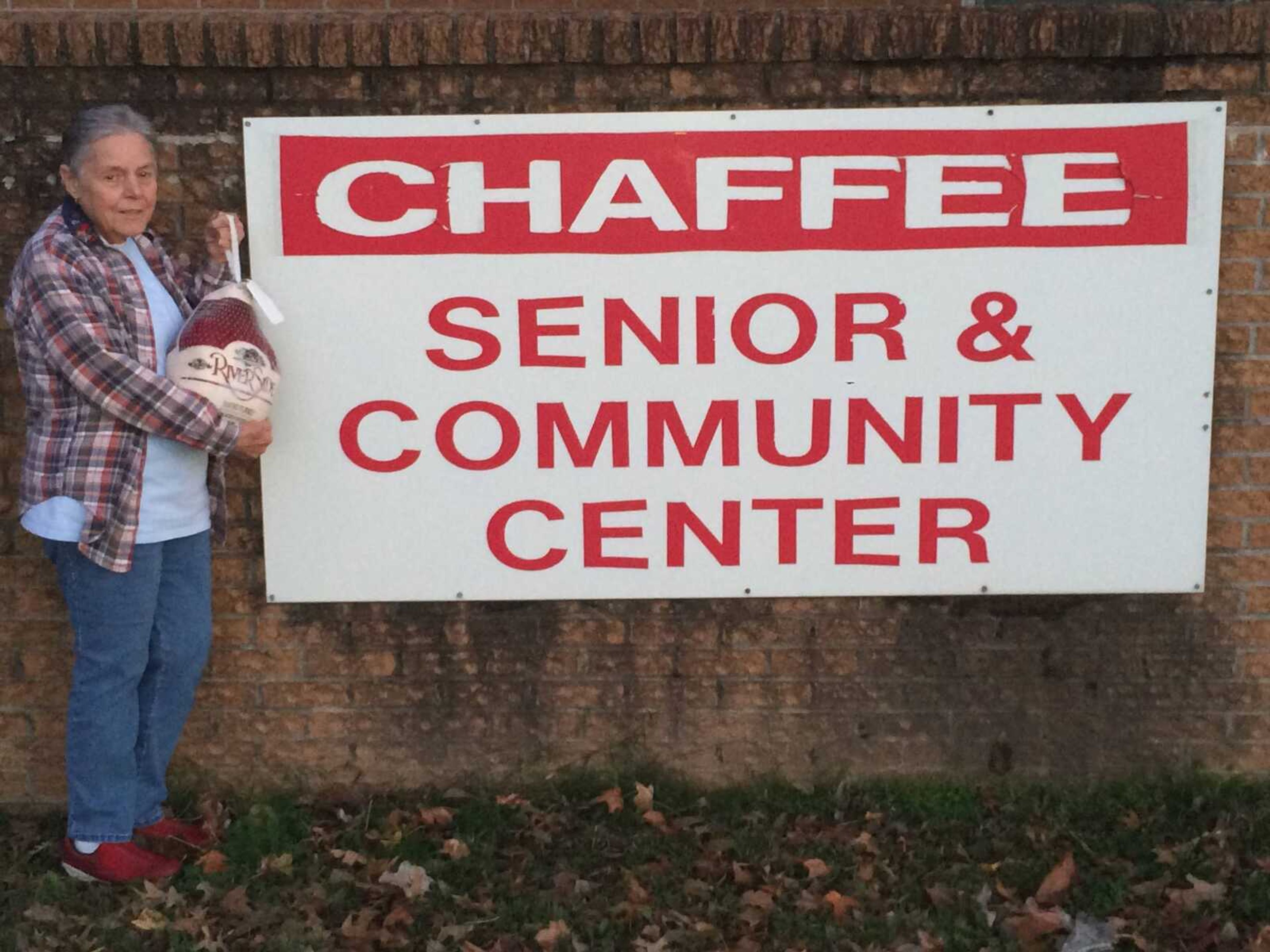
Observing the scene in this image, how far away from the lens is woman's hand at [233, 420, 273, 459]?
9.96ft

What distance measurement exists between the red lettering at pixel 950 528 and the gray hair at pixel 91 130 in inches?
82.8

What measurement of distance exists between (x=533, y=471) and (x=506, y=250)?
57 centimetres

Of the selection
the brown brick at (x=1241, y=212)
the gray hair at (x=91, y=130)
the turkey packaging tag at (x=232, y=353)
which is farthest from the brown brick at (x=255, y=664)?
the brown brick at (x=1241, y=212)

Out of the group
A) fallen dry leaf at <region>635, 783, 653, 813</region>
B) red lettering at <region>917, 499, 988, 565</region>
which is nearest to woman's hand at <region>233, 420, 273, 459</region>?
fallen dry leaf at <region>635, 783, 653, 813</region>

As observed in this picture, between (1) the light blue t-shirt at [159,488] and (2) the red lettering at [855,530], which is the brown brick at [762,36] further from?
(1) the light blue t-shirt at [159,488]

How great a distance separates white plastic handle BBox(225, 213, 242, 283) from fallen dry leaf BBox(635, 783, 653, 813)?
1.67 metres

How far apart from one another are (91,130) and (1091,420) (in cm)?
249

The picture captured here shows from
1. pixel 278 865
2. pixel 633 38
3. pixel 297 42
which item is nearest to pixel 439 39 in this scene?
pixel 297 42

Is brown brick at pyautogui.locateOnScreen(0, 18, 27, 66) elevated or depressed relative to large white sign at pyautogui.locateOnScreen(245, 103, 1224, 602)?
elevated

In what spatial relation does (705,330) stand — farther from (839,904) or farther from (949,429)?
(839,904)

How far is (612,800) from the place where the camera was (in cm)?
348

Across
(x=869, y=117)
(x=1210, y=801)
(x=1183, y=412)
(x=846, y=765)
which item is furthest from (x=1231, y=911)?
(x=869, y=117)

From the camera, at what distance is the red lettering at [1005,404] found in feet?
10.9

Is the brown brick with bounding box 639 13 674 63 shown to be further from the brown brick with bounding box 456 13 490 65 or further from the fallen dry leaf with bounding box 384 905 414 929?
the fallen dry leaf with bounding box 384 905 414 929
